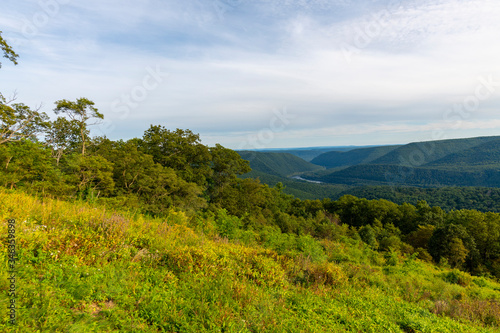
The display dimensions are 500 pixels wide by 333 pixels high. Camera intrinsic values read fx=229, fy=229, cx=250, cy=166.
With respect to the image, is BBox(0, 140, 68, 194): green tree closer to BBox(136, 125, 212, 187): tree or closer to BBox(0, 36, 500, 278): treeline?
BBox(0, 36, 500, 278): treeline

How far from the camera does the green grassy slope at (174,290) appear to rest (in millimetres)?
2992

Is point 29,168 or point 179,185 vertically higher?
point 29,168

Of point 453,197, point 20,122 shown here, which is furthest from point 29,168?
point 453,197

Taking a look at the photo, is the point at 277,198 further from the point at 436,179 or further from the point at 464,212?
the point at 436,179

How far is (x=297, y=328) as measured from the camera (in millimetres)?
3586

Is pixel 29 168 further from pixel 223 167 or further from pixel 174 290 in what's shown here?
pixel 223 167

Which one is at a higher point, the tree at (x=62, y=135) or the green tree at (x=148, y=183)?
the tree at (x=62, y=135)

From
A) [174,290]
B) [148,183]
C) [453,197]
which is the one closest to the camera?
[174,290]

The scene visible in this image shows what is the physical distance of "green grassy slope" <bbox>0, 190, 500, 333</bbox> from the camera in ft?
9.82

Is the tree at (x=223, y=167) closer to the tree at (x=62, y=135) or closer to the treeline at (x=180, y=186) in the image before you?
the treeline at (x=180, y=186)

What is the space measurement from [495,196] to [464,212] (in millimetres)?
70054

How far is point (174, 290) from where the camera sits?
380 cm

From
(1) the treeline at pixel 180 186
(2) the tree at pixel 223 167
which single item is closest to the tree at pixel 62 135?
(1) the treeline at pixel 180 186

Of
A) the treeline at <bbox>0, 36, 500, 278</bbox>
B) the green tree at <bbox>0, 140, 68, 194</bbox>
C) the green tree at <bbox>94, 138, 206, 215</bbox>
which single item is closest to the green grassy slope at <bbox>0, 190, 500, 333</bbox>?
the treeline at <bbox>0, 36, 500, 278</bbox>
